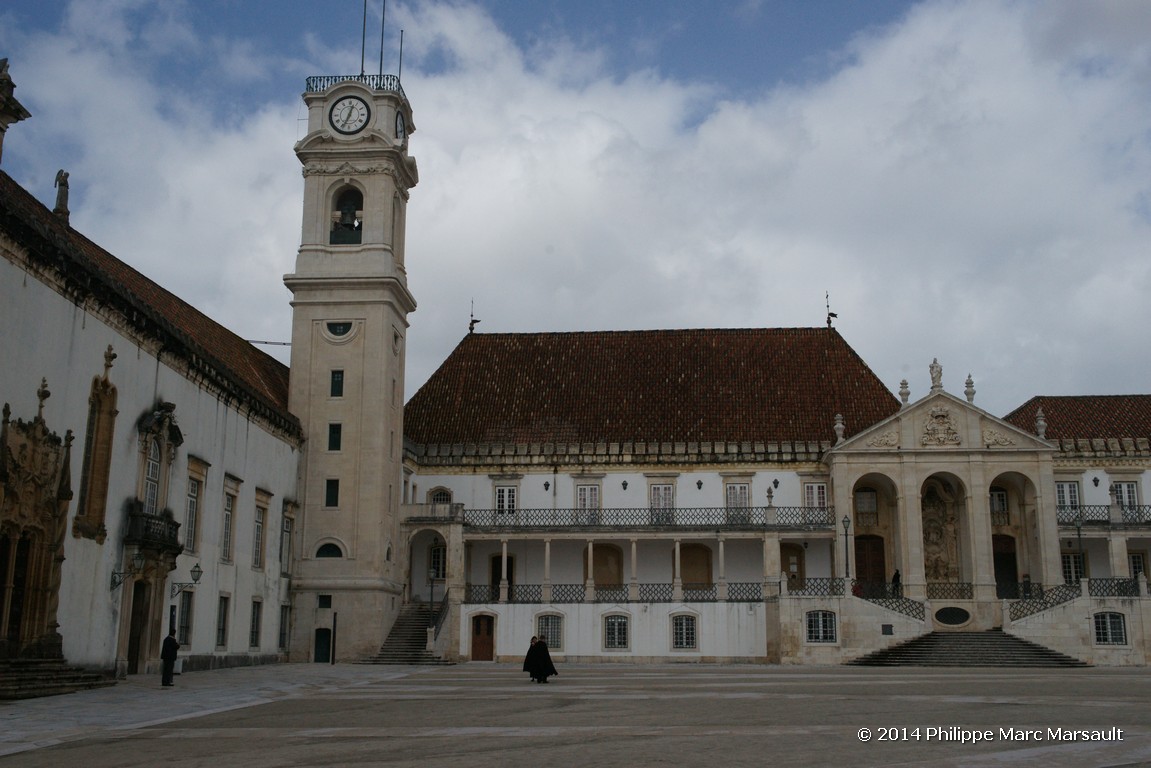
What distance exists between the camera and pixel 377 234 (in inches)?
1555

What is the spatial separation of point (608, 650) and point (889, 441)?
12547 millimetres

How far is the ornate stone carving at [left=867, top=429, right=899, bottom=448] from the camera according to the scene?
41.6 meters

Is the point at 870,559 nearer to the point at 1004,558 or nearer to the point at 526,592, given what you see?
the point at 1004,558

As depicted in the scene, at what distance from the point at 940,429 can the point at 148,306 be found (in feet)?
90.2

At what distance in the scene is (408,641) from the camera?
125 ft

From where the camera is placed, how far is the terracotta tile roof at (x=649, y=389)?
4475 cm

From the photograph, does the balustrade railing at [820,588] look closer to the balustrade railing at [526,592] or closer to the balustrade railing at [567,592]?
the balustrade railing at [567,592]

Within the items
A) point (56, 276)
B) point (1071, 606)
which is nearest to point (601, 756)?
point (56, 276)

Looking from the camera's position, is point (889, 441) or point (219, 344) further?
point (889, 441)

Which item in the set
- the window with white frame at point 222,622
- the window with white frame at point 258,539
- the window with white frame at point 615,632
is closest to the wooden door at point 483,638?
the window with white frame at point 615,632

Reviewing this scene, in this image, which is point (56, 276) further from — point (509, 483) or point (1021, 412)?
point (1021, 412)

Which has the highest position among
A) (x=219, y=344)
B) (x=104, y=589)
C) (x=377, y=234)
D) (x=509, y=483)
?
(x=377, y=234)

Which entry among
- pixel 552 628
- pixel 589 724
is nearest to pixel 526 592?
pixel 552 628

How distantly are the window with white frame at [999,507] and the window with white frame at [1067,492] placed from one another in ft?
6.16
